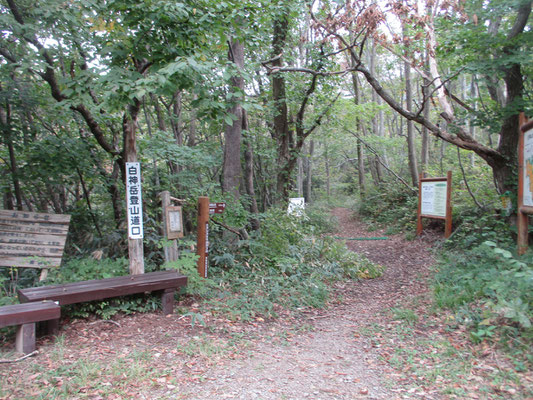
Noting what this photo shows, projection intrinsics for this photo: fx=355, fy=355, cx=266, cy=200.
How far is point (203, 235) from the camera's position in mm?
5914

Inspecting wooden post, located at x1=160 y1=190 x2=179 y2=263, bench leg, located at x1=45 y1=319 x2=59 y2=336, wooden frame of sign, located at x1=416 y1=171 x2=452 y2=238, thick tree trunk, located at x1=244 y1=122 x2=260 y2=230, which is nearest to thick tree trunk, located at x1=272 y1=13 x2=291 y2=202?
thick tree trunk, located at x1=244 y1=122 x2=260 y2=230

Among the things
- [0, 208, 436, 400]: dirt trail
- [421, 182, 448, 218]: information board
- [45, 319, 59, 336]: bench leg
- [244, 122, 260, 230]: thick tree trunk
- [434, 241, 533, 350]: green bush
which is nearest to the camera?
[0, 208, 436, 400]: dirt trail

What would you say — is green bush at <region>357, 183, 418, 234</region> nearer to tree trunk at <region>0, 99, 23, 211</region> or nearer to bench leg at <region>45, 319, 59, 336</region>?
bench leg at <region>45, 319, 59, 336</region>

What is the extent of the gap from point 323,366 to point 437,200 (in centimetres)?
757

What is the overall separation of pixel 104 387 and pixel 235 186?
16.5ft

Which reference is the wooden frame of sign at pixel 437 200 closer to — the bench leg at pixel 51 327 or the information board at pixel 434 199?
the information board at pixel 434 199

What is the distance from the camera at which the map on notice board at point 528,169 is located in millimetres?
5215

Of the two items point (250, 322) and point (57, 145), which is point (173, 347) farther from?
point (57, 145)

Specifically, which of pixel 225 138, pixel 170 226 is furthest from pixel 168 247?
pixel 225 138

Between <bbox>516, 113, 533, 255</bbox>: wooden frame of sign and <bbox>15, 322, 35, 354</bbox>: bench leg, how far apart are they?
659 centimetres

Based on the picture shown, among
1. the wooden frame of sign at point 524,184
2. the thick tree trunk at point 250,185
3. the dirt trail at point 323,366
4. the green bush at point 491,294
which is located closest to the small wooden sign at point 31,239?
the dirt trail at point 323,366

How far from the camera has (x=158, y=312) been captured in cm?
497

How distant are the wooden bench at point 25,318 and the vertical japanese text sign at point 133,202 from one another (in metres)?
1.44

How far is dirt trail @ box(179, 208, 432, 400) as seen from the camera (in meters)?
3.25
